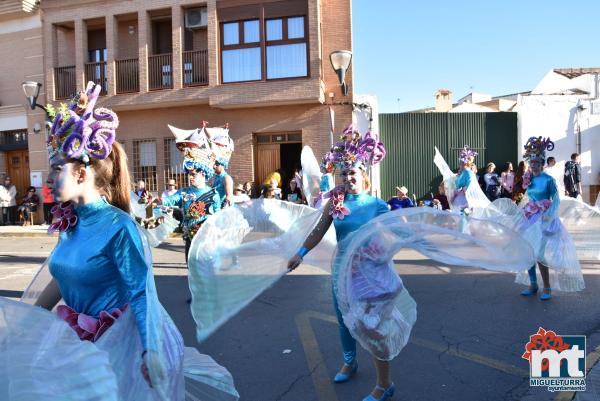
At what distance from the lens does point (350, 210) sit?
391cm

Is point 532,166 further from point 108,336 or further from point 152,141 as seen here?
point 152,141

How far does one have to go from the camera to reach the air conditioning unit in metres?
18.0

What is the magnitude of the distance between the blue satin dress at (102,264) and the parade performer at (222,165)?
4.69 meters

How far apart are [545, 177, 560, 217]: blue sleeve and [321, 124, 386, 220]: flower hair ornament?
3280mm

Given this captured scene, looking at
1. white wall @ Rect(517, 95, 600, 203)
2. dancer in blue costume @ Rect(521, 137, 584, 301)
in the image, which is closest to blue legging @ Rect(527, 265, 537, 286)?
dancer in blue costume @ Rect(521, 137, 584, 301)

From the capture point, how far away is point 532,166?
6730 millimetres

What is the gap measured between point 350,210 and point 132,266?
2.10 m

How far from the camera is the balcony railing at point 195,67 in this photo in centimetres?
1778

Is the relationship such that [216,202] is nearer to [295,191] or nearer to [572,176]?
[295,191]

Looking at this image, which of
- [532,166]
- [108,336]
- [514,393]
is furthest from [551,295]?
[108,336]

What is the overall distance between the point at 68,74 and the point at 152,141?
4.58 m

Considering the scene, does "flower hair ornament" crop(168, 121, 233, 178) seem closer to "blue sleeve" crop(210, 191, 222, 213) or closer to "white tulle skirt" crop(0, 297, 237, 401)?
"blue sleeve" crop(210, 191, 222, 213)

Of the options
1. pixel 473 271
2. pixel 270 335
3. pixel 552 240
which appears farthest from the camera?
pixel 473 271

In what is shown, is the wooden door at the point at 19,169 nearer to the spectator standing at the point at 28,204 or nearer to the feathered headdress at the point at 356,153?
the spectator standing at the point at 28,204
